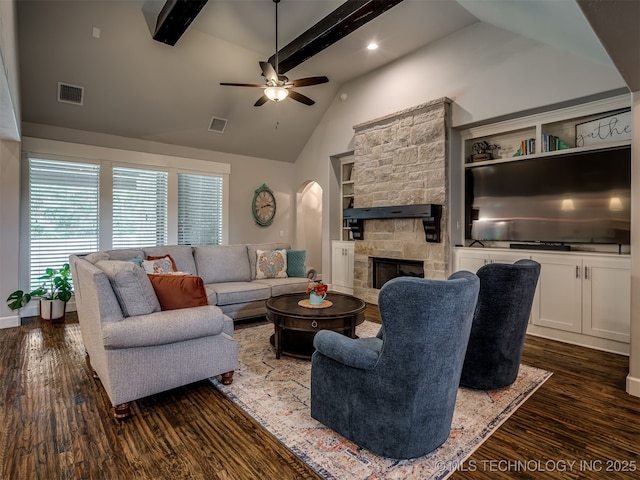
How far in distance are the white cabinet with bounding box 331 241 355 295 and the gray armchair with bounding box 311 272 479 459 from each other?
4387mm

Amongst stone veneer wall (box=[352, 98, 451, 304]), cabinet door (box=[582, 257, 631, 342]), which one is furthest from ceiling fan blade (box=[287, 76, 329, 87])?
cabinet door (box=[582, 257, 631, 342])

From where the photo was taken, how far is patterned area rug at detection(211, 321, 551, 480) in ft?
5.71

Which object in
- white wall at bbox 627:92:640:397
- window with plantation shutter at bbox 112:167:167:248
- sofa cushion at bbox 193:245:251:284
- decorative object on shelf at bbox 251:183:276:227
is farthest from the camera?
decorative object on shelf at bbox 251:183:276:227

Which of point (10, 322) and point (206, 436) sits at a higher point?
point (10, 322)

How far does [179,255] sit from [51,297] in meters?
A: 1.79

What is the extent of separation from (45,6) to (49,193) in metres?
2.33

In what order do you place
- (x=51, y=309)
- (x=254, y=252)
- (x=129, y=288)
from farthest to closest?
(x=254, y=252) → (x=51, y=309) → (x=129, y=288)

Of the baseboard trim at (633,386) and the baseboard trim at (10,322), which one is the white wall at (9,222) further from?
the baseboard trim at (633,386)

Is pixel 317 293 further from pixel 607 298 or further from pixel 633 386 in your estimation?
pixel 607 298

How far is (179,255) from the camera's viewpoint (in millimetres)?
4344

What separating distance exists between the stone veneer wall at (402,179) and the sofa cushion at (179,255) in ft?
8.96

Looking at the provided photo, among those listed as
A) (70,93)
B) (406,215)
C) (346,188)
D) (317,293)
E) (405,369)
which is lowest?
(405,369)

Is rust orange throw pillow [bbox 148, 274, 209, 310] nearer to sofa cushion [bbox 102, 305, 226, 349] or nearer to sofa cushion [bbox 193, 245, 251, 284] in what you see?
sofa cushion [bbox 102, 305, 226, 349]

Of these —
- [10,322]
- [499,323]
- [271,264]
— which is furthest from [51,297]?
[499,323]
